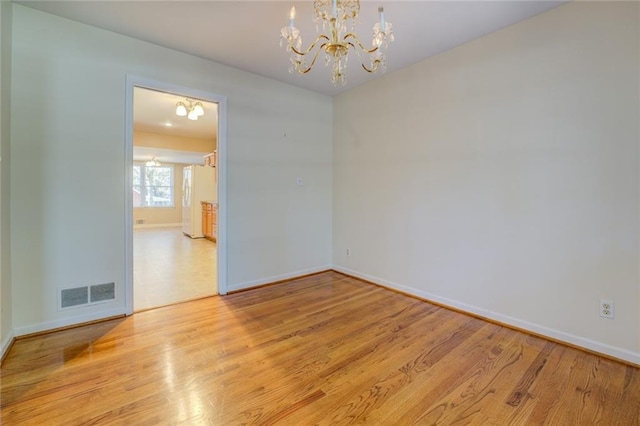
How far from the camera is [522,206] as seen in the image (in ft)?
7.95

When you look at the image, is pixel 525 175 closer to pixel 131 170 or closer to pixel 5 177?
pixel 131 170

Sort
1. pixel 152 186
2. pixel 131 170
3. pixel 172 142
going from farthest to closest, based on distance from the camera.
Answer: pixel 152 186
pixel 172 142
pixel 131 170

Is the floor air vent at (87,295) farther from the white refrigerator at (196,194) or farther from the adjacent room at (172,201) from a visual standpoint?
the white refrigerator at (196,194)

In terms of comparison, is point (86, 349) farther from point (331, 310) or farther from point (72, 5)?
point (72, 5)

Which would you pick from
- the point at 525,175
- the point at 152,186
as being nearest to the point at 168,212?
the point at 152,186

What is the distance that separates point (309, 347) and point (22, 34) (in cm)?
322

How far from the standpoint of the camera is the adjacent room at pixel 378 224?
5.55 feet

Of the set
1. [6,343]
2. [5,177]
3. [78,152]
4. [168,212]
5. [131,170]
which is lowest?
[6,343]

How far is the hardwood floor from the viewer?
150 centimetres

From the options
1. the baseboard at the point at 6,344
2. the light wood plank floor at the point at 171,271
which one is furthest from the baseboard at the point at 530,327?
the baseboard at the point at 6,344

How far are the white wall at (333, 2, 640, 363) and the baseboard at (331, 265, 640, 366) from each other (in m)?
0.01

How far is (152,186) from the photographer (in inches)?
368

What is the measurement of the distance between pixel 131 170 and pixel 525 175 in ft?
11.2

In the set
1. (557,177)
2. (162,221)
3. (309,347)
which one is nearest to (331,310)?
(309,347)
